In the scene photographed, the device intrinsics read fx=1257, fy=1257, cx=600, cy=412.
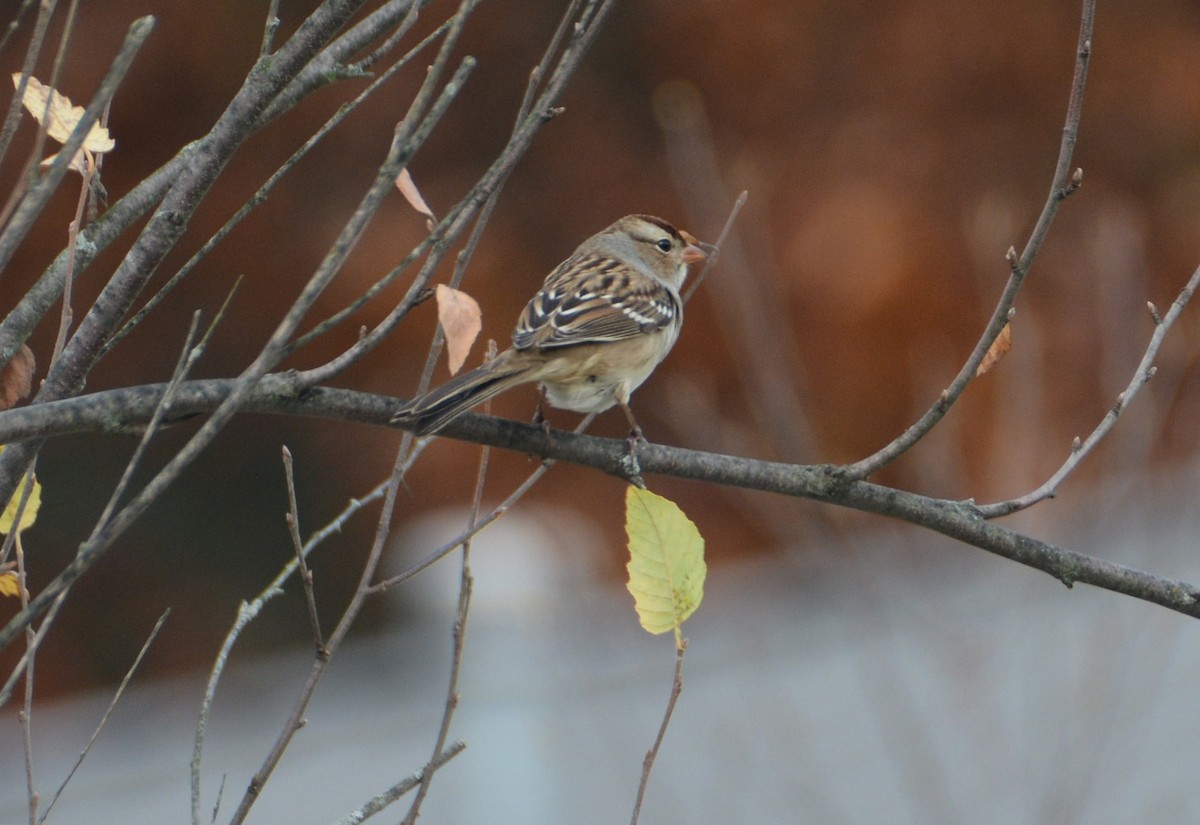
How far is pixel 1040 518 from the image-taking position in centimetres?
584

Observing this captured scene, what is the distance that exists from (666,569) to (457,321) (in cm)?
55

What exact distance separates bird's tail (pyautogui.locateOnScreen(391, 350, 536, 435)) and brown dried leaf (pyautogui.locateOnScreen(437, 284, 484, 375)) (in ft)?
0.71

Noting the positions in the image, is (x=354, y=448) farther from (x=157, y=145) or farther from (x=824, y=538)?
(x=824, y=538)

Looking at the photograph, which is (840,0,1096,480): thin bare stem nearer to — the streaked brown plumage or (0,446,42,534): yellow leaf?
the streaked brown plumage

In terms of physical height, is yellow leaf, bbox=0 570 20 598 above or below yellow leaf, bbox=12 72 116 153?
below

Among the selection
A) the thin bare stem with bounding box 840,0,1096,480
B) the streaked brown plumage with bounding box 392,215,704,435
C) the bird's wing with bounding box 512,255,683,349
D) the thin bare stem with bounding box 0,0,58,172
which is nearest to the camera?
the thin bare stem with bounding box 0,0,58,172

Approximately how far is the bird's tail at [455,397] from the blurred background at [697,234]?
430 centimetres

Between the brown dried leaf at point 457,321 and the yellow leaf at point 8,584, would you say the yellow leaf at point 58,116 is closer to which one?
the brown dried leaf at point 457,321

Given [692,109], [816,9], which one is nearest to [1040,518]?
[692,109]

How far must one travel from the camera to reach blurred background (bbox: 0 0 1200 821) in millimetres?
8086

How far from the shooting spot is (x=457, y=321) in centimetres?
209

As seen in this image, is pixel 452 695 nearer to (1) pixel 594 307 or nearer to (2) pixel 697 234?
(1) pixel 594 307

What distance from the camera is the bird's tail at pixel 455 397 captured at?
229 centimetres

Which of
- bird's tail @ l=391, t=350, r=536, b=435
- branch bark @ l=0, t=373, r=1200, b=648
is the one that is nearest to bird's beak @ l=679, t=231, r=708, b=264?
bird's tail @ l=391, t=350, r=536, b=435
